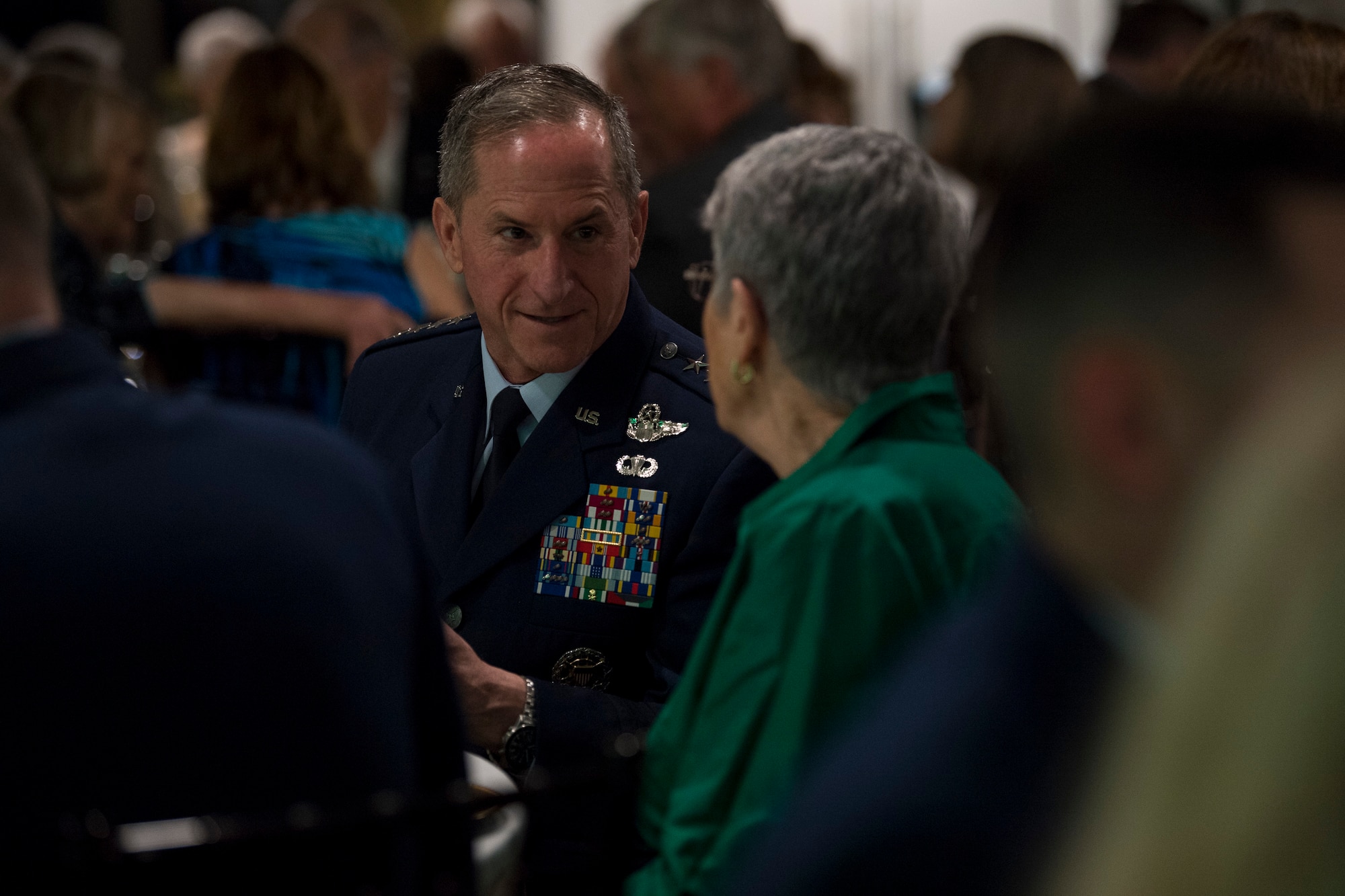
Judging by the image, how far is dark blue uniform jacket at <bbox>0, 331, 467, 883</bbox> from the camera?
117 cm

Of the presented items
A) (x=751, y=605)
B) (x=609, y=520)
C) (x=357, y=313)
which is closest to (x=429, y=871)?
(x=751, y=605)

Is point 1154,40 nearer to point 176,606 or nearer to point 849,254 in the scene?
point 849,254

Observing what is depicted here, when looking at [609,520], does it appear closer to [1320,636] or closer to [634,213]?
[634,213]

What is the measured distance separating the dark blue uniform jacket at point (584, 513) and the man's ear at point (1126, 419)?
1.09m

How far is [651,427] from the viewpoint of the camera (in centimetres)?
208

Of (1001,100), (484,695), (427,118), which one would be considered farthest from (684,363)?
(427,118)

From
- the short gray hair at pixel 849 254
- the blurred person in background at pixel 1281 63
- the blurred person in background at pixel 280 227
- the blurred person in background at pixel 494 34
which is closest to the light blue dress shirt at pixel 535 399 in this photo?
the short gray hair at pixel 849 254

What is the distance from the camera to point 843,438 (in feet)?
4.86

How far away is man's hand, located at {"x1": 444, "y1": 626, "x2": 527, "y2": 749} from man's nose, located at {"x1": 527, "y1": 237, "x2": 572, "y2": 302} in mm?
489

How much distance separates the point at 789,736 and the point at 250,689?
462 mm

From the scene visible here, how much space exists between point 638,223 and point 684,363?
217 millimetres

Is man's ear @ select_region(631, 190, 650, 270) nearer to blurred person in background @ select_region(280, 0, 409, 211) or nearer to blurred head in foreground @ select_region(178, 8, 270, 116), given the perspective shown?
blurred person in background @ select_region(280, 0, 409, 211)

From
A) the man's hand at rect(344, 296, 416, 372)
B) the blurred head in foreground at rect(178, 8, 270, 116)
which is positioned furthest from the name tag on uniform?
the blurred head in foreground at rect(178, 8, 270, 116)

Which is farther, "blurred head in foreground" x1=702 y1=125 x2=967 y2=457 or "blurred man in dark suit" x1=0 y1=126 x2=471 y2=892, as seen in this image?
"blurred head in foreground" x1=702 y1=125 x2=967 y2=457
